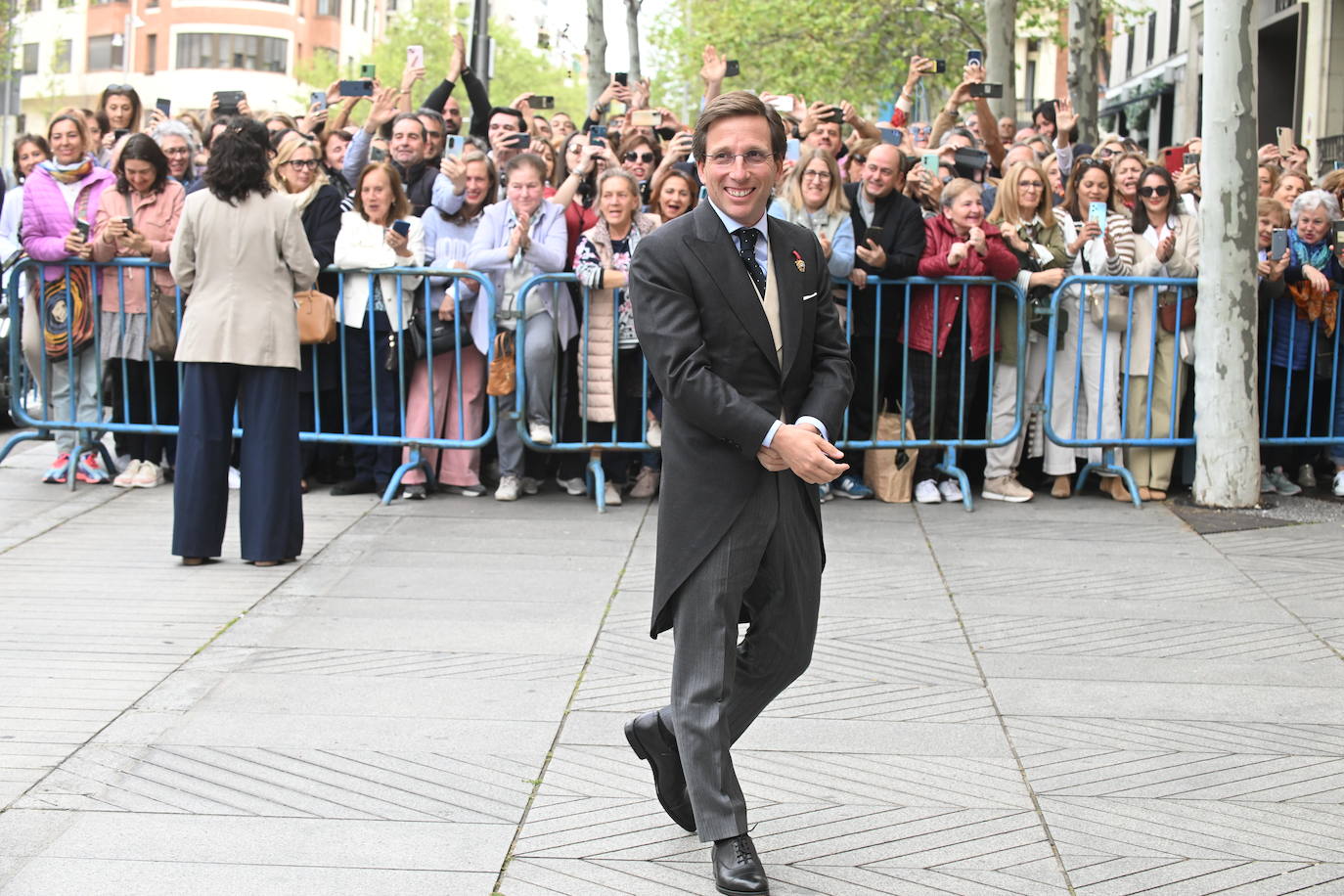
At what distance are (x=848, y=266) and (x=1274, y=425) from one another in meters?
2.88

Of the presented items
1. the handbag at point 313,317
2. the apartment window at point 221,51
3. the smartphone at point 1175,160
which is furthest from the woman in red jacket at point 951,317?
the apartment window at point 221,51

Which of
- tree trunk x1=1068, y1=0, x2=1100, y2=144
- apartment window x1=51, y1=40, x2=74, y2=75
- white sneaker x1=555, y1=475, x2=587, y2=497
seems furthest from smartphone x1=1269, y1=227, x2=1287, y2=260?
apartment window x1=51, y1=40, x2=74, y2=75

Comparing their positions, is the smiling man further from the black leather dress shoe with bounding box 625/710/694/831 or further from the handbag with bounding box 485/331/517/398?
the handbag with bounding box 485/331/517/398

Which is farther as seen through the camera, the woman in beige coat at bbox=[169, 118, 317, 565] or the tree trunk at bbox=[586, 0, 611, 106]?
the tree trunk at bbox=[586, 0, 611, 106]

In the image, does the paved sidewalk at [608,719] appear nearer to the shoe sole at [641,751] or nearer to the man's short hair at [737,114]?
the shoe sole at [641,751]

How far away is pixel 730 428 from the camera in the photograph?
411 centimetres

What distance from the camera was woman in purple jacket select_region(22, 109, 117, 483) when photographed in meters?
10.0

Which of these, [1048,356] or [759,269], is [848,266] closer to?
[1048,356]

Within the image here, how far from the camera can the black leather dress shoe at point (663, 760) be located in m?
4.49

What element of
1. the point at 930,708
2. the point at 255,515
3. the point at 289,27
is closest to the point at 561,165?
the point at 255,515

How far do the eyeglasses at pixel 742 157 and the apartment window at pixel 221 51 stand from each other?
74.6 m

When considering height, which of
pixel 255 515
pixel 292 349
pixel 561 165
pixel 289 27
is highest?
pixel 289 27

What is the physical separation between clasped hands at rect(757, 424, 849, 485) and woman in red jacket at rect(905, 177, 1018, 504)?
5787mm

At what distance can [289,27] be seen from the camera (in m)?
75.6
